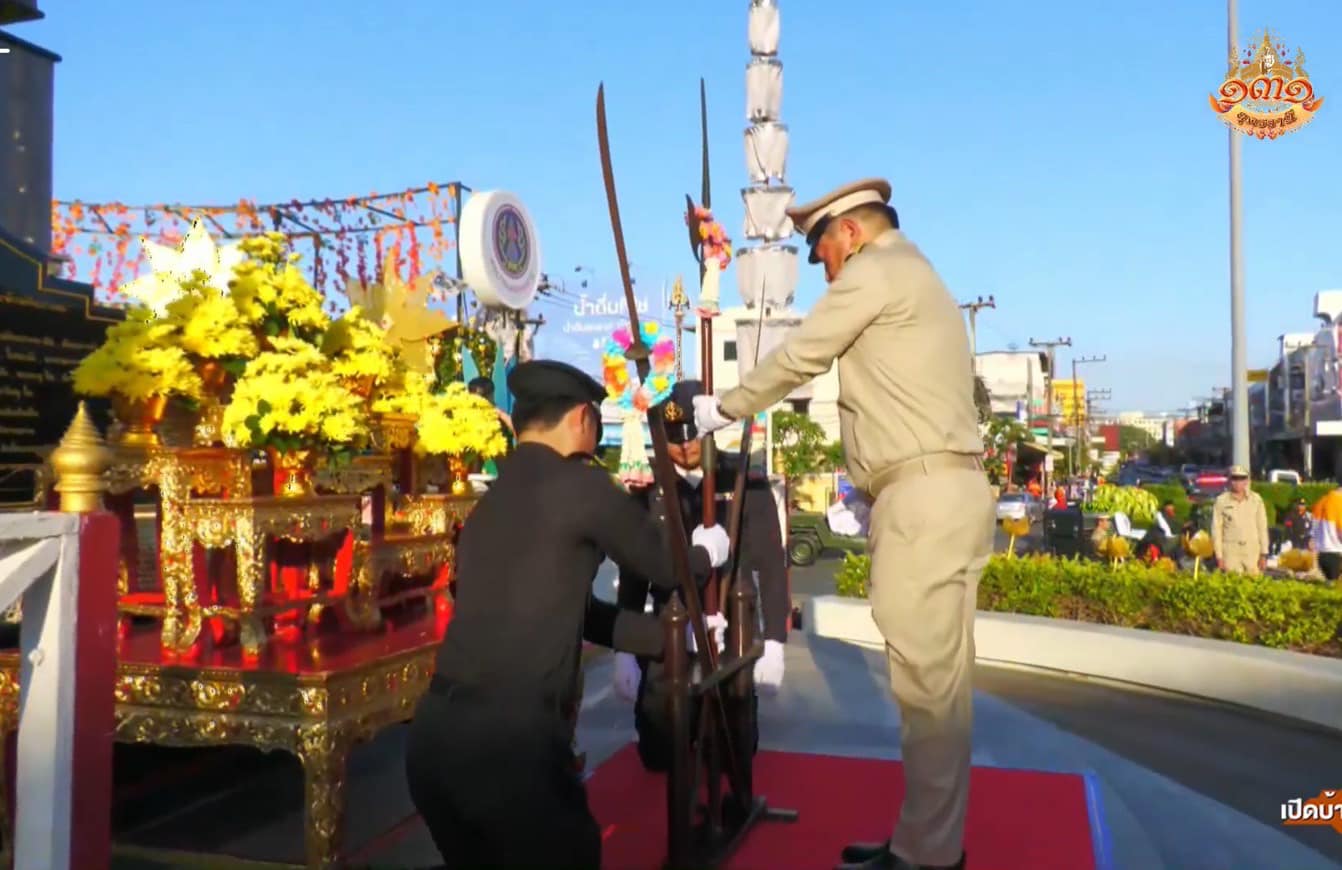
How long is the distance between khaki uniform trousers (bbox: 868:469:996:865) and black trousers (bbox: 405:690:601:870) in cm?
96

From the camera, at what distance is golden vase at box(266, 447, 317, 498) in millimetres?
3865

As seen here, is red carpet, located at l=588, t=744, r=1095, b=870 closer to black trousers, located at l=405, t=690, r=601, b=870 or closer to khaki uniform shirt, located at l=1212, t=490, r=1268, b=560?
black trousers, located at l=405, t=690, r=601, b=870

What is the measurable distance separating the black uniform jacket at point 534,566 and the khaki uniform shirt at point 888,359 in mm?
600

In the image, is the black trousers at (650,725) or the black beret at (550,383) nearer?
the black beret at (550,383)

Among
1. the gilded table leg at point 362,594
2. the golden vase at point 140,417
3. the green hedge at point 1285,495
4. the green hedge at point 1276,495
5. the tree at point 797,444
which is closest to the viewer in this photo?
A: the golden vase at point 140,417

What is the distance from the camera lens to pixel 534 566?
2336 millimetres

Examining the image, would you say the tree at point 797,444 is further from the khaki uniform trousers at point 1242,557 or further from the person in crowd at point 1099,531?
the khaki uniform trousers at point 1242,557

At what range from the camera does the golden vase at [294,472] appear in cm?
387

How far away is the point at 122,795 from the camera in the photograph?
13.5 feet

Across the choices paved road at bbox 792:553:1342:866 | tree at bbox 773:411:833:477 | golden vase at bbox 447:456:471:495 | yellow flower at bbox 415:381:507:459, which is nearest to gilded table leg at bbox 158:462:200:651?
yellow flower at bbox 415:381:507:459

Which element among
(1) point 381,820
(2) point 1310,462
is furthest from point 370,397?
(2) point 1310,462

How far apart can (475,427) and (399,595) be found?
0.83 m

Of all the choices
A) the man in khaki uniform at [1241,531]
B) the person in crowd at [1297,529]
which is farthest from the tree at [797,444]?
the man in khaki uniform at [1241,531]

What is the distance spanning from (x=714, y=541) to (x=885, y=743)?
1799mm
